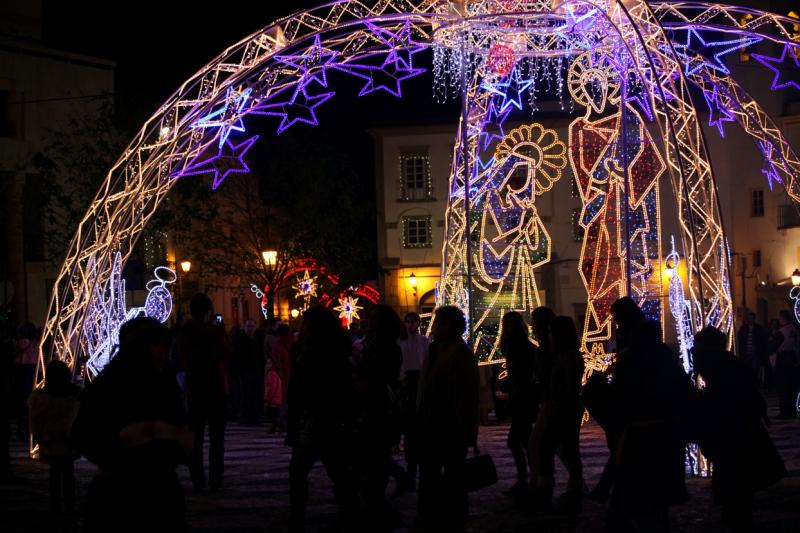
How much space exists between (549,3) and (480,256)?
19.8ft

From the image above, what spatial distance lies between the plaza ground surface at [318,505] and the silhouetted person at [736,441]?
0.54 meters

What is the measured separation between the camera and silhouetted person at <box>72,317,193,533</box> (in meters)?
6.79

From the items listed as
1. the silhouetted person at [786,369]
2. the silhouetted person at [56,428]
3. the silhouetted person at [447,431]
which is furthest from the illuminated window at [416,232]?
the silhouetted person at [447,431]

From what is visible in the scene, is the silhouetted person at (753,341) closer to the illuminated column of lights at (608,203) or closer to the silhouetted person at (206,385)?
the illuminated column of lights at (608,203)

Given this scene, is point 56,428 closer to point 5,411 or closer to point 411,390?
point 5,411

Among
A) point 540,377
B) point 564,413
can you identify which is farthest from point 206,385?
point 564,413

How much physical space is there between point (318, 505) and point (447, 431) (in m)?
2.64

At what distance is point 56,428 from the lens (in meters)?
12.4

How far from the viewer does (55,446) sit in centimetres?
1231

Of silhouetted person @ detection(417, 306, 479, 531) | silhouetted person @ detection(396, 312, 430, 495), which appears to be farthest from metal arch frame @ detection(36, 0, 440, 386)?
silhouetted person @ detection(417, 306, 479, 531)

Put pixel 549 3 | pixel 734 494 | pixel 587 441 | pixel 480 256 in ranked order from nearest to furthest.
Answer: pixel 734 494 < pixel 549 3 < pixel 587 441 < pixel 480 256

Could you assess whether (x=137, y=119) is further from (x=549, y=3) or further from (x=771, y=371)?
Answer: (x=549, y=3)

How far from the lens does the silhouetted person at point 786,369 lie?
22375mm

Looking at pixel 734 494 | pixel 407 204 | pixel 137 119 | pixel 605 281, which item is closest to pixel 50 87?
pixel 137 119
